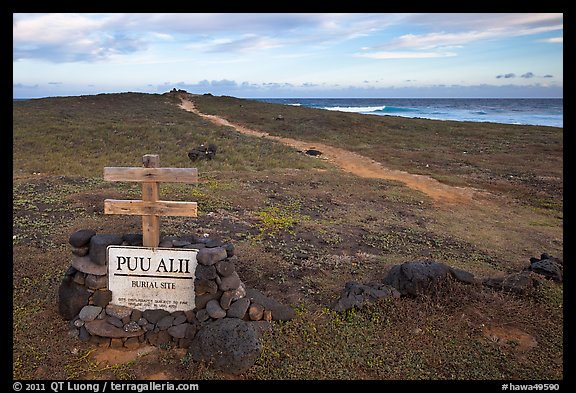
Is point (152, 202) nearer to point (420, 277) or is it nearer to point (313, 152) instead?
point (420, 277)

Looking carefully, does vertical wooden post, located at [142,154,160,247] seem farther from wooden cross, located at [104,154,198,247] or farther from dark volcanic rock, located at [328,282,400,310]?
dark volcanic rock, located at [328,282,400,310]

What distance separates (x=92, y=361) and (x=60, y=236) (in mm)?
5366

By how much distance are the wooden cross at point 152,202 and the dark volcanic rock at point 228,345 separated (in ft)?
5.40

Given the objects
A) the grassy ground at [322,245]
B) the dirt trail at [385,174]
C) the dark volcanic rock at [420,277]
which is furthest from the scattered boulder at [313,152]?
the dark volcanic rock at [420,277]

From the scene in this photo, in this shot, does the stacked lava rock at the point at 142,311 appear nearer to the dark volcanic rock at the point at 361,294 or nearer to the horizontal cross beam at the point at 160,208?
the horizontal cross beam at the point at 160,208

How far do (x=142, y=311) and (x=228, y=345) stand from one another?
166 centimetres

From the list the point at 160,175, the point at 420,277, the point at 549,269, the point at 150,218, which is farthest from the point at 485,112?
the point at 150,218

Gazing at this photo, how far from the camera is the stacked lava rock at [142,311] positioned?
20.6 ft

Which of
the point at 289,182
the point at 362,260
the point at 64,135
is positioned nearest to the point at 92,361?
the point at 362,260

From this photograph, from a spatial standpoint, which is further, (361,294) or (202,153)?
(202,153)

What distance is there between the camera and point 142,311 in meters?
6.50

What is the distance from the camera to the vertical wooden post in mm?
6492

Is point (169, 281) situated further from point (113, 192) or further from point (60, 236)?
point (113, 192)

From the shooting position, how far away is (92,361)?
5.86 metres
